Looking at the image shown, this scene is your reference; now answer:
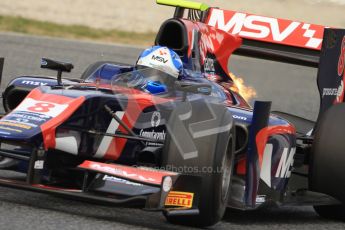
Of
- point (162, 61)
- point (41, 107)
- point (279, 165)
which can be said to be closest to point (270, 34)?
point (162, 61)

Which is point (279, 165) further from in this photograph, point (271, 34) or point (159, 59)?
point (271, 34)

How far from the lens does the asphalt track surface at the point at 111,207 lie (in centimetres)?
536

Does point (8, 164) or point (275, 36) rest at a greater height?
point (275, 36)

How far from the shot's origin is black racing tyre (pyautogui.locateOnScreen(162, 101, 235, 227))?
534 cm

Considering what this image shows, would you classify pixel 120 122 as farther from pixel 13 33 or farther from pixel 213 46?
pixel 13 33

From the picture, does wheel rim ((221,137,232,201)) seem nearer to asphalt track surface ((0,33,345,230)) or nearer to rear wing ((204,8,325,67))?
asphalt track surface ((0,33,345,230))

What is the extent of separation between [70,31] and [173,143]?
61.9ft

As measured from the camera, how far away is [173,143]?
5430 millimetres

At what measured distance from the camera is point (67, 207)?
5.79m

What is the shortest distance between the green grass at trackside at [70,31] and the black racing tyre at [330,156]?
53.9 feet

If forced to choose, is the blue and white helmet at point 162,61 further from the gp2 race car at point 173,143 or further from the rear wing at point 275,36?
the rear wing at point 275,36

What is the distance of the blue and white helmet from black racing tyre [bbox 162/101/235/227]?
105 centimetres

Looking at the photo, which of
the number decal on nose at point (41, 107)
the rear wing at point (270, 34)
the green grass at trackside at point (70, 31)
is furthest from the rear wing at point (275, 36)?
the green grass at trackside at point (70, 31)

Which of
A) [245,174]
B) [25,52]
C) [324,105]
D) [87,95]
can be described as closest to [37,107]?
[87,95]
